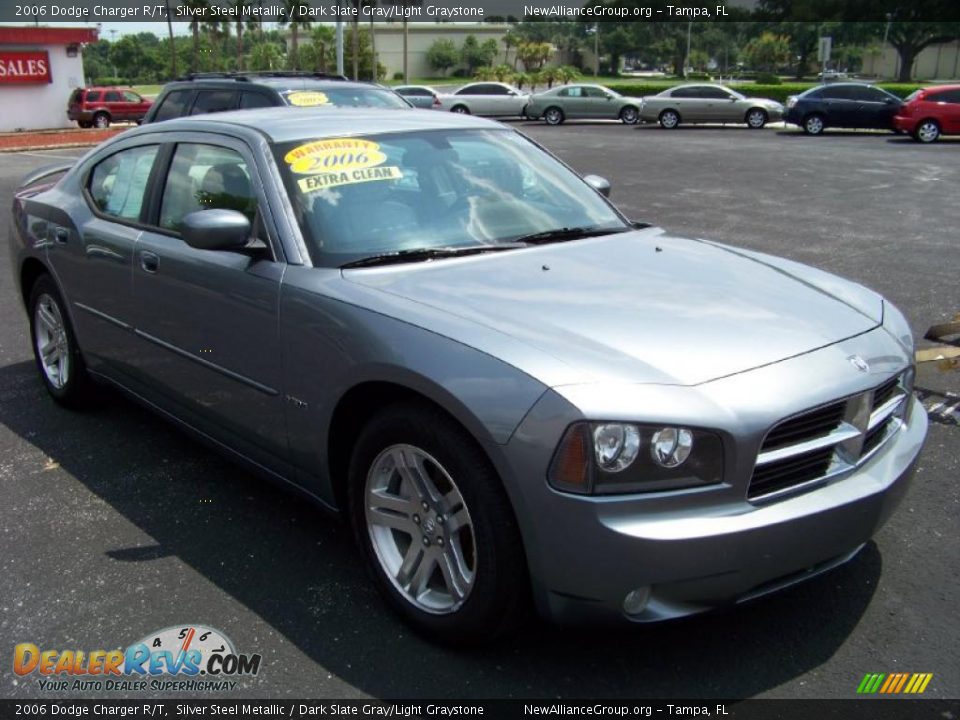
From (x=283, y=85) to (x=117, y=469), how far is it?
7.38 meters

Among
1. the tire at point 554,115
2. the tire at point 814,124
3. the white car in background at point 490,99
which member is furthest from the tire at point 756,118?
the white car in background at point 490,99

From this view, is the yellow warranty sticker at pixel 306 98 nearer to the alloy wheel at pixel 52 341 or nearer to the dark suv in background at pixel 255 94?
the dark suv in background at pixel 255 94

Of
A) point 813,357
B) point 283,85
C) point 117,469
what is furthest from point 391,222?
point 283,85

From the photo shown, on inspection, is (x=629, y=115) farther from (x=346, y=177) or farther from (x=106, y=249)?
(x=346, y=177)

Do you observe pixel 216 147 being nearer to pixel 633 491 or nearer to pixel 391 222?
pixel 391 222

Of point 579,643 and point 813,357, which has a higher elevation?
point 813,357

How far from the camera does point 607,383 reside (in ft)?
8.52

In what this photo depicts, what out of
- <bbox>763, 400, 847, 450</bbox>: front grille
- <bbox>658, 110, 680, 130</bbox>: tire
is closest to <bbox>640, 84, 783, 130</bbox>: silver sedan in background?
<bbox>658, 110, 680, 130</bbox>: tire

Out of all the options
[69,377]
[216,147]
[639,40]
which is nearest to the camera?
[216,147]

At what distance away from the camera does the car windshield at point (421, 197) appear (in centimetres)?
356

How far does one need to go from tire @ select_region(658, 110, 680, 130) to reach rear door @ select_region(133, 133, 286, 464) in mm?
27790

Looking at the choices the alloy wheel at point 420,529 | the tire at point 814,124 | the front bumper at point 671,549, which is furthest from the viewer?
the tire at point 814,124

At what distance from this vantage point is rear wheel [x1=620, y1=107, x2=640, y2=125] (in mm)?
32344

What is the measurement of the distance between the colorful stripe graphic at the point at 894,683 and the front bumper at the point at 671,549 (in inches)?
15.6
